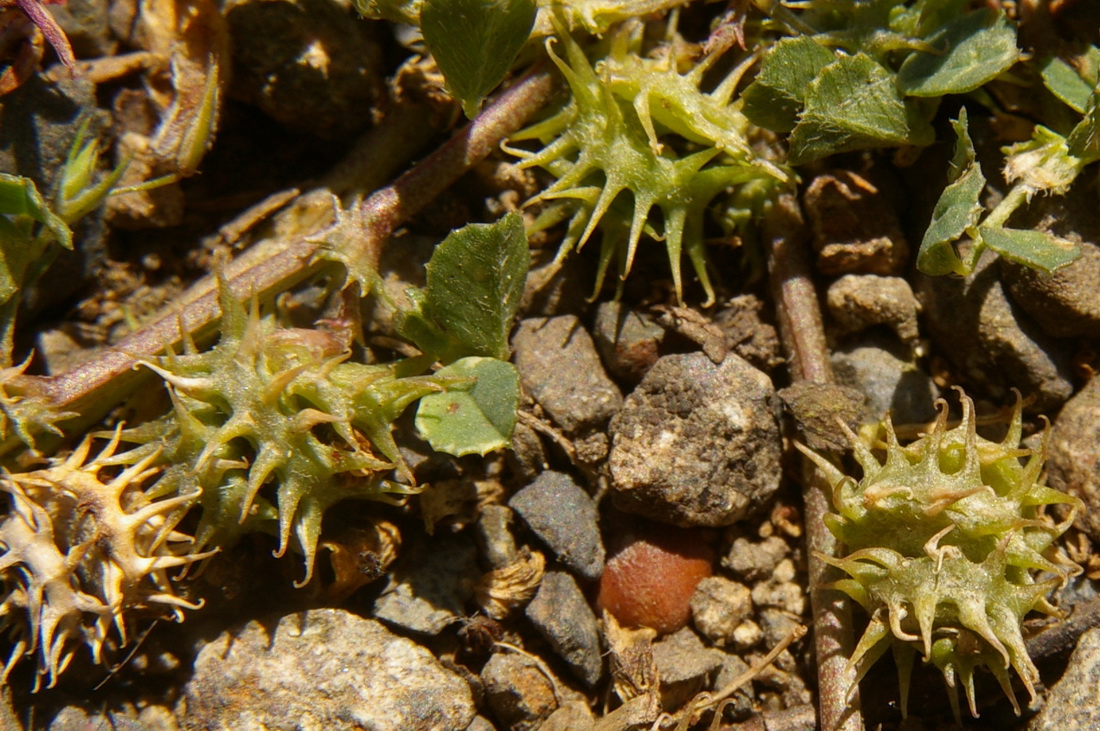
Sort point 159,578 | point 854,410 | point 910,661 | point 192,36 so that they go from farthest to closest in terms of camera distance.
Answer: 1. point 192,36
2. point 854,410
3. point 159,578
4. point 910,661

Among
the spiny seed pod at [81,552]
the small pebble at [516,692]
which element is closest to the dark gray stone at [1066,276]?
the small pebble at [516,692]

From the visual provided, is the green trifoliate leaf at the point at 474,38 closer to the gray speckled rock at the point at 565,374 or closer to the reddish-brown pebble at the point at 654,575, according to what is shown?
the gray speckled rock at the point at 565,374

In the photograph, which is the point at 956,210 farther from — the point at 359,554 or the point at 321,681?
the point at 321,681

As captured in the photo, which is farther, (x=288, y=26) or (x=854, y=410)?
(x=288, y=26)

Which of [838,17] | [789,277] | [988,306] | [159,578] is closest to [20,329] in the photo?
[159,578]

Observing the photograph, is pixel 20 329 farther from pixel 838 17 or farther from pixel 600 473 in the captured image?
pixel 838 17

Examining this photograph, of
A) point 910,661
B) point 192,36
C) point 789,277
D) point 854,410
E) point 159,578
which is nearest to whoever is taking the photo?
point 910,661

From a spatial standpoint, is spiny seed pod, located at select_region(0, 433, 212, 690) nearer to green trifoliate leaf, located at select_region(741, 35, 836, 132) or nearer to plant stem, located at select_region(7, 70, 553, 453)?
plant stem, located at select_region(7, 70, 553, 453)
